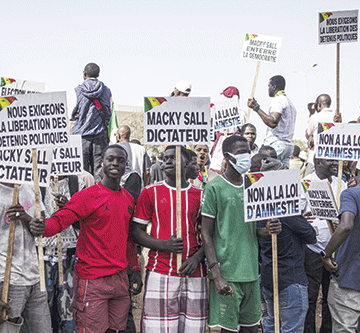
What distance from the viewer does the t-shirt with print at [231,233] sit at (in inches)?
176

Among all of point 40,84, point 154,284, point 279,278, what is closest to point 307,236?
point 279,278

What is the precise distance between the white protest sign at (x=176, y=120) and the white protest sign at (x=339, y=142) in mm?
1765

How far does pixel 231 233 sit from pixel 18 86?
564 centimetres

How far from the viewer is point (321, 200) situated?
17.5ft

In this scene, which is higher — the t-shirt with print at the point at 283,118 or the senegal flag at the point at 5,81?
the senegal flag at the point at 5,81

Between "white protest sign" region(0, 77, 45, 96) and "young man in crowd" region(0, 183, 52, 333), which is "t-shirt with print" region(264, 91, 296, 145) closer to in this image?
"white protest sign" region(0, 77, 45, 96)

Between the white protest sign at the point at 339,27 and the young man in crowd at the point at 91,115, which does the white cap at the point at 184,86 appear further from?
the white protest sign at the point at 339,27

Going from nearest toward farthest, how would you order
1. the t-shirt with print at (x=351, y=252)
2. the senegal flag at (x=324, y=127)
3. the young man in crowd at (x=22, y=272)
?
the young man in crowd at (x=22, y=272)
the t-shirt with print at (x=351, y=252)
the senegal flag at (x=324, y=127)

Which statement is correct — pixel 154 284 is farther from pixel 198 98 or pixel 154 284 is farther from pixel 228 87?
pixel 228 87

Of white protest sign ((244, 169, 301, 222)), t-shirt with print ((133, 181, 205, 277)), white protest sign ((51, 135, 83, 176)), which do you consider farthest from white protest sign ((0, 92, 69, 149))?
white protest sign ((244, 169, 301, 222))

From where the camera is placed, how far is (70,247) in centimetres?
584

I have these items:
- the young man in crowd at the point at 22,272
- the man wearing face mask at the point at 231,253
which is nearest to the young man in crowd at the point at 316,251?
the man wearing face mask at the point at 231,253

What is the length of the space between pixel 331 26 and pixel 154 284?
189 inches

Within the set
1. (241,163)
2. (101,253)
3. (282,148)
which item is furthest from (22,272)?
(282,148)
